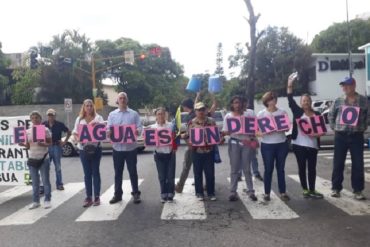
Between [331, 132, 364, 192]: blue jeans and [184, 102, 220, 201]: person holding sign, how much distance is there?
2.13 metres

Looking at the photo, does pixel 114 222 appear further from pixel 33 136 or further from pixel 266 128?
pixel 266 128

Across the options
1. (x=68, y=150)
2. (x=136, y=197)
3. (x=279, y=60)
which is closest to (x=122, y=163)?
(x=136, y=197)

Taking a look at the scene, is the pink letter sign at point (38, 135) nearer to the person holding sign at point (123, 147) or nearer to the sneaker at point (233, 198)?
the person holding sign at point (123, 147)

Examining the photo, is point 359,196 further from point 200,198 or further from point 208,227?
point 208,227

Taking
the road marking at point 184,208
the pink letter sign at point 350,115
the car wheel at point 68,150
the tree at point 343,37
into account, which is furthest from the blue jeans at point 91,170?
the tree at point 343,37

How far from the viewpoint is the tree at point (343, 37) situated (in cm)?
4962

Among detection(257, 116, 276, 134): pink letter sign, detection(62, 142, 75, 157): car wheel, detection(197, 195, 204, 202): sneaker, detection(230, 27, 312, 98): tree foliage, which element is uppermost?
detection(230, 27, 312, 98): tree foliage

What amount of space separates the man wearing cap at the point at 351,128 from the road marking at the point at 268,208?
116 cm

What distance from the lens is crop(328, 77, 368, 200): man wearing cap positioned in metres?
8.02

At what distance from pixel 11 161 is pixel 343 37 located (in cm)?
4588

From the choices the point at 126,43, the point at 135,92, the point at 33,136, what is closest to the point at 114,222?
the point at 33,136

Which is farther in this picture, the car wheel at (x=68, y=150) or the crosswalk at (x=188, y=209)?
the car wheel at (x=68, y=150)

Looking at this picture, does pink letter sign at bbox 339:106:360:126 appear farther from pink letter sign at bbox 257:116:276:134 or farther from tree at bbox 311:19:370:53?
tree at bbox 311:19:370:53

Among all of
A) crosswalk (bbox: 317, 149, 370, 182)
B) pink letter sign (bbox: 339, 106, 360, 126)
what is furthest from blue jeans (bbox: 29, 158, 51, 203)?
crosswalk (bbox: 317, 149, 370, 182)
